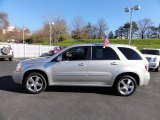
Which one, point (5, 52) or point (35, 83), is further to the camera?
point (5, 52)

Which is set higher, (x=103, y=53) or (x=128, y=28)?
(x=128, y=28)

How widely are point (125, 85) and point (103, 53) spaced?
1.21 metres

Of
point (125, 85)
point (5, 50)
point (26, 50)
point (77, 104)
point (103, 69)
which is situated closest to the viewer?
point (77, 104)

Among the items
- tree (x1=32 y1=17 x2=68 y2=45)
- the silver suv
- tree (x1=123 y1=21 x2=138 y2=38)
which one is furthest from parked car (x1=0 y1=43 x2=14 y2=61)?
tree (x1=123 y1=21 x2=138 y2=38)

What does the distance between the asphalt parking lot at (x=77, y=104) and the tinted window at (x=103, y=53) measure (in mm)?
1158

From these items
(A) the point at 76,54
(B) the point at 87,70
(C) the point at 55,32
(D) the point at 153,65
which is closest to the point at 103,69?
(B) the point at 87,70

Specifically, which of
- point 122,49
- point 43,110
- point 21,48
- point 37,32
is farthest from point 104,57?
point 37,32

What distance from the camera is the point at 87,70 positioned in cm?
884

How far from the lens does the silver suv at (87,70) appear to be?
8836mm

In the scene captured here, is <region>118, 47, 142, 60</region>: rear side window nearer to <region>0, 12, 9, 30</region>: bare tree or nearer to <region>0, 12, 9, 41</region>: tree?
<region>0, 12, 9, 41</region>: tree

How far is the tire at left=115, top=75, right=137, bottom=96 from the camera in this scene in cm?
889

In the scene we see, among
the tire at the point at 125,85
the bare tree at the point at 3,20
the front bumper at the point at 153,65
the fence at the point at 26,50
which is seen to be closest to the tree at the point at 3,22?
the bare tree at the point at 3,20

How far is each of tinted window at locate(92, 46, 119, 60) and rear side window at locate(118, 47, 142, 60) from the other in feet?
0.97

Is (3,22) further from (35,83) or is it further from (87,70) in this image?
(87,70)
